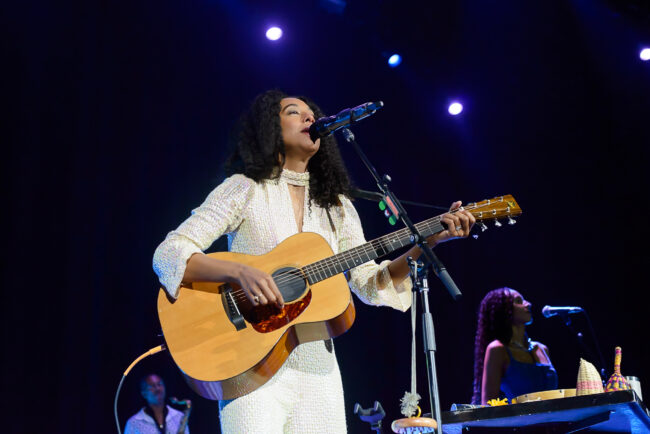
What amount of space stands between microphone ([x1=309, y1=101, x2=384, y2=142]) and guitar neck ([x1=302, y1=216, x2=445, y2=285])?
1.96 feet

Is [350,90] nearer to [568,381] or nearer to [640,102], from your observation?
[640,102]

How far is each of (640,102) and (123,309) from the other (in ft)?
21.4

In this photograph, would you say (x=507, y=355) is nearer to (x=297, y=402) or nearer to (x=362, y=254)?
(x=362, y=254)

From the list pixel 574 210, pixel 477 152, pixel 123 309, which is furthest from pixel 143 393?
pixel 574 210

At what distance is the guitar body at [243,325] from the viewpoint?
241 centimetres

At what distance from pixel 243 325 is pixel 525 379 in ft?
12.6

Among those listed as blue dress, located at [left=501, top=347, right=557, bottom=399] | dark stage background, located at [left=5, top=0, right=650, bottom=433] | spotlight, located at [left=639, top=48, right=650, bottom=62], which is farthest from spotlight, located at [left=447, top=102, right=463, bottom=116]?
blue dress, located at [left=501, top=347, right=557, bottom=399]

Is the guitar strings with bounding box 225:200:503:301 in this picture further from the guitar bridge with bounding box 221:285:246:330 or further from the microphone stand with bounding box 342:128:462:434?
the microphone stand with bounding box 342:128:462:434

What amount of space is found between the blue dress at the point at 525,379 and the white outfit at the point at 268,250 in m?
2.97

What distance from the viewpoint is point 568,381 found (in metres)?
7.40

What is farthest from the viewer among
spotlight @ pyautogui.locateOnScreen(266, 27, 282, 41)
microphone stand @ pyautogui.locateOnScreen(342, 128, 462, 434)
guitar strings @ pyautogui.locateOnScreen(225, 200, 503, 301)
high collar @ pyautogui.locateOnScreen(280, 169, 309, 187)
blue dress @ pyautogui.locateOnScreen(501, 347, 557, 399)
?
spotlight @ pyautogui.locateOnScreen(266, 27, 282, 41)

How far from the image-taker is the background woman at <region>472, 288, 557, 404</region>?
18.0ft

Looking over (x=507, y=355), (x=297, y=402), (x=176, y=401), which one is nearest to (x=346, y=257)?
(x=297, y=402)

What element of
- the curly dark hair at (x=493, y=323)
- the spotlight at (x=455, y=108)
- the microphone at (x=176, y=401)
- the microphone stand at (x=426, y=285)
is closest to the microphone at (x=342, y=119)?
the microphone stand at (x=426, y=285)
